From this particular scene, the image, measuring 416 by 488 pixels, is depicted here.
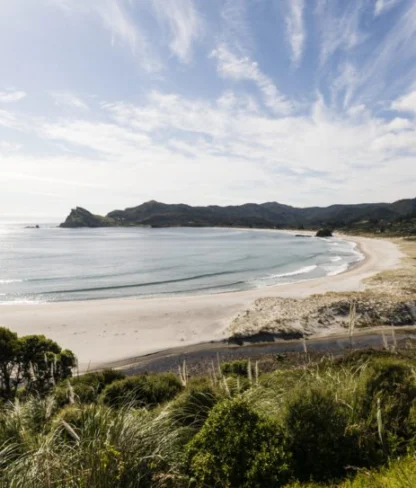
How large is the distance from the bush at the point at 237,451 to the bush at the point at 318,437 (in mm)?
444

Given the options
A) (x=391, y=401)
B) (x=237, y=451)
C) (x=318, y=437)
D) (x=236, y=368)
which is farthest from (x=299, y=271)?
(x=237, y=451)

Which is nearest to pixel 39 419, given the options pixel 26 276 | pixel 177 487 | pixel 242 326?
pixel 177 487

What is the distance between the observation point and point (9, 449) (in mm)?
5203

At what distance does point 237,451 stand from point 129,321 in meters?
23.4

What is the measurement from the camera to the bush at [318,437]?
5.43m

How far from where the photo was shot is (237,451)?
514 centimetres

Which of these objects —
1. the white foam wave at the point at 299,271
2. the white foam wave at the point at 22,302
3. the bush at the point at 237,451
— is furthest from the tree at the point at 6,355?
the white foam wave at the point at 299,271

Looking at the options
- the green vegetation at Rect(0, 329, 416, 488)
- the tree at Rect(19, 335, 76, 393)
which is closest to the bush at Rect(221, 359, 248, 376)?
the tree at Rect(19, 335, 76, 393)

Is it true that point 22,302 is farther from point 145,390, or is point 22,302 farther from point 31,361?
point 145,390

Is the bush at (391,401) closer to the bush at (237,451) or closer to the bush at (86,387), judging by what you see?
the bush at (237,451)

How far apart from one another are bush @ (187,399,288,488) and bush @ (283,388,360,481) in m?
0.44

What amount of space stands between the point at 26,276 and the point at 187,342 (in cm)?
3816

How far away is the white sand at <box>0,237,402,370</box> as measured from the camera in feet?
73.3

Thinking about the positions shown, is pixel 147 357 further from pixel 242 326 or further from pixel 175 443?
pixel 175 443
